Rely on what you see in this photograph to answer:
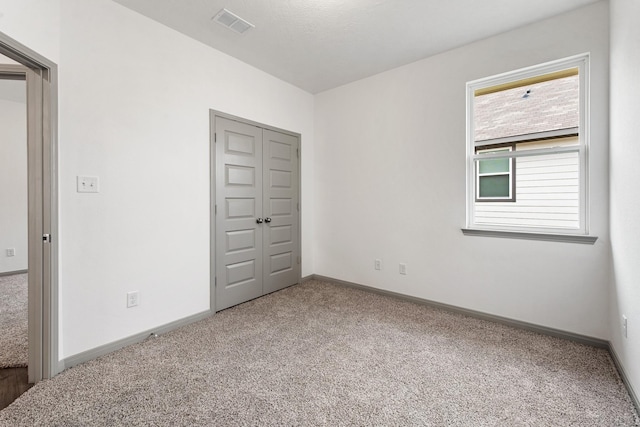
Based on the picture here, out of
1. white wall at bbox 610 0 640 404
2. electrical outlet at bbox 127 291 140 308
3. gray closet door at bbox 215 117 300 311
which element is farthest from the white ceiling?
electrical outlet at bbox 127 291 140 308

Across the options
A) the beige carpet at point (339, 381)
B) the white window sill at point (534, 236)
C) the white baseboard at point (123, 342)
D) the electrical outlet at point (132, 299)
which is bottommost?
the beige carpet at point (339, 381)

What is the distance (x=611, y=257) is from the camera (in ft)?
6.93

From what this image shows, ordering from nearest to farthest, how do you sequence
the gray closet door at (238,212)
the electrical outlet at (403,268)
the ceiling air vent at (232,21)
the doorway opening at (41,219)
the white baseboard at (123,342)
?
the doorway opening at (41,219) < the white baseboard at (123,342) < the ceiling air vent at (232,21) < the gray closet door at (238,212) < the electrical outlet at (403,268)

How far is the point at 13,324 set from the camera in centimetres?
259

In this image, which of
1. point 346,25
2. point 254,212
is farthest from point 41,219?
point 346,25

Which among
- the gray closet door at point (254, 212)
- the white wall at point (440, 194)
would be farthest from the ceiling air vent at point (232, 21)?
the white wall at point (440, 194)

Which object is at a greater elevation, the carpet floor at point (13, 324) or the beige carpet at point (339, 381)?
the carpet floor at point (13, 324)

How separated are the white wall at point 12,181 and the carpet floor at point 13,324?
2.08 ft

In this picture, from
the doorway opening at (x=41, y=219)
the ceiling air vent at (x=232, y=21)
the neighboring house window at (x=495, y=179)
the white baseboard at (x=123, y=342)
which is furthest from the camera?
the neighboring house window at (x=495, y=179)

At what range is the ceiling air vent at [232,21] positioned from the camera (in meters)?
2.36

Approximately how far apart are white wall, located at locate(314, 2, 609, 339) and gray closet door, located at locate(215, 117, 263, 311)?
1.12 meters

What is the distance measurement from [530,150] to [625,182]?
893 millimetres

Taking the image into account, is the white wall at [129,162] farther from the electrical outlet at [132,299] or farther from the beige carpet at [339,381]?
the beige carpet at [339,381]

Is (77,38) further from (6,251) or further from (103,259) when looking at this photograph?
(6,251)
